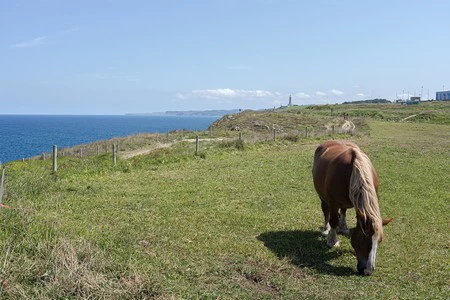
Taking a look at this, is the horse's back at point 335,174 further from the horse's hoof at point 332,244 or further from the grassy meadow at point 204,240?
the grassy meadow at point 204,240

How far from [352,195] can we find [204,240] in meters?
2.76

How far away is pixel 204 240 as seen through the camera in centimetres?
747

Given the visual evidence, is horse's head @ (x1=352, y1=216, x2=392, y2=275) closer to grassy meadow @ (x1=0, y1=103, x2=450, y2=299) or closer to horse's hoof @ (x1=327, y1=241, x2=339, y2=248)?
grassy meadow @ (x1=0, y1=103, x2=450, y2=299)

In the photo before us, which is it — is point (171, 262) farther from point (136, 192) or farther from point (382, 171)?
point (382, 171)

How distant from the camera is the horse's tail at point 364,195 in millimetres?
5965

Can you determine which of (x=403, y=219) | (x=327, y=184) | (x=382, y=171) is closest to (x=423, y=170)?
(x=382, y=171)

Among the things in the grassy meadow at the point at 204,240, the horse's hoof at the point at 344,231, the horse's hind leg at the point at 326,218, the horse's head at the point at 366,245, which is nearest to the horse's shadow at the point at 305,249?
the grassy meadow at the point at 204,240

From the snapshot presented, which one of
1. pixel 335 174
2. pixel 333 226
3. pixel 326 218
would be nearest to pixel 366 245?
pixel 333 226

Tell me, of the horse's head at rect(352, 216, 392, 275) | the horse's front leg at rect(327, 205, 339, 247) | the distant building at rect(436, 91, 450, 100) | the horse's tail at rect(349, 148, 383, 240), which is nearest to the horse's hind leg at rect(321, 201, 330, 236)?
the horse's front leg at rect(327, 205, 339, 247)

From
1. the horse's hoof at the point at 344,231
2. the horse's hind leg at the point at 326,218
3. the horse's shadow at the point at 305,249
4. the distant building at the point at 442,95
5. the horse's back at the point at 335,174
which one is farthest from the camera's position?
the distant building at the point at 442,95

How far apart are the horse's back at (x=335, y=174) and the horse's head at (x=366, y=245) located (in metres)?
0.97

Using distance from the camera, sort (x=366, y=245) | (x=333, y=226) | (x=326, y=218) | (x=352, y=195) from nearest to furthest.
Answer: (x=366, y=245)
(x=352, y=195)
(x=333, y=226)
(x=326, y=218)

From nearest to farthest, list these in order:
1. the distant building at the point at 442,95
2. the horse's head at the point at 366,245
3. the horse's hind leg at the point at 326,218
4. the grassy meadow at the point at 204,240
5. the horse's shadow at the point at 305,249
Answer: the grassy meadow at the point at 204,240
the horse's head at the point at 366,245
the horse's shadow at the point at 305,249
the horse's hind leg at the point at 326,218
the distant building at the point at 442,95

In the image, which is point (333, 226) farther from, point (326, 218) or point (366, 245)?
point (366, 245)
